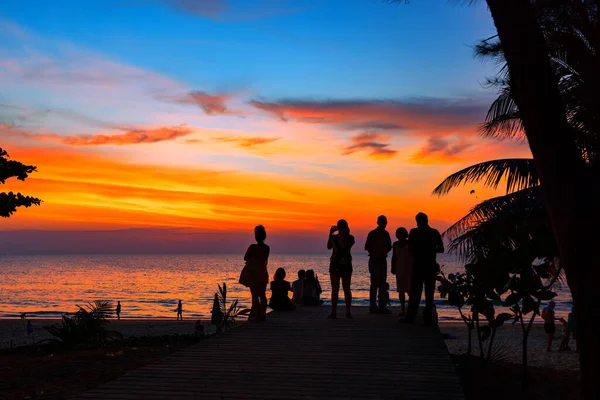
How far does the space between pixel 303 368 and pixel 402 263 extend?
16.4 feet

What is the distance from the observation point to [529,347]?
26.8m

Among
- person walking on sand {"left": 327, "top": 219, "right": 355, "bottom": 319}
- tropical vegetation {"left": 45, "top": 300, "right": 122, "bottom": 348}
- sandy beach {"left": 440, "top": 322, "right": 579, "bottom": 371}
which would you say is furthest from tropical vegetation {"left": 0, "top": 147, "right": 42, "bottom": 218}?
sandy beach {"left": 440, "top": 322, "right": 579, "bottom": 371}

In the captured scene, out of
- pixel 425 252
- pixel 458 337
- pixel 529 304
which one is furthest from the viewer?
pixel 458 337

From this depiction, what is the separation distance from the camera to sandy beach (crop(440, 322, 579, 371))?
21178 millimetres

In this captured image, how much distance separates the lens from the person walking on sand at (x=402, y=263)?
1192 centimetres

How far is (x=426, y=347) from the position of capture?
8.87 m

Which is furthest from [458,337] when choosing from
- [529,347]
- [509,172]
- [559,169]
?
[559,169]

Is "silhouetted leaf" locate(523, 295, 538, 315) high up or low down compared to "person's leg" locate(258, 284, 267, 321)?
up

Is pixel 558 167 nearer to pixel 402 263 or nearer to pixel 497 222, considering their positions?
pixel 402 263

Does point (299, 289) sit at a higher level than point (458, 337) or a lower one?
higher

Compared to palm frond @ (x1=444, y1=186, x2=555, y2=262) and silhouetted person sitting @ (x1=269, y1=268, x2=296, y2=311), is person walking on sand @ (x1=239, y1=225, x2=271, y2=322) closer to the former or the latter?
silhouetted person sitting @ (x1=269, y1=268, x2=296, y2=311)

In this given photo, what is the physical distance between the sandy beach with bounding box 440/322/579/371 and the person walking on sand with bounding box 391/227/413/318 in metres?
6.11

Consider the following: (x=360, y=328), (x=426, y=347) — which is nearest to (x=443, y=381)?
(x=426, y=347)

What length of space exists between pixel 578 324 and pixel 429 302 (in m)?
6.32
